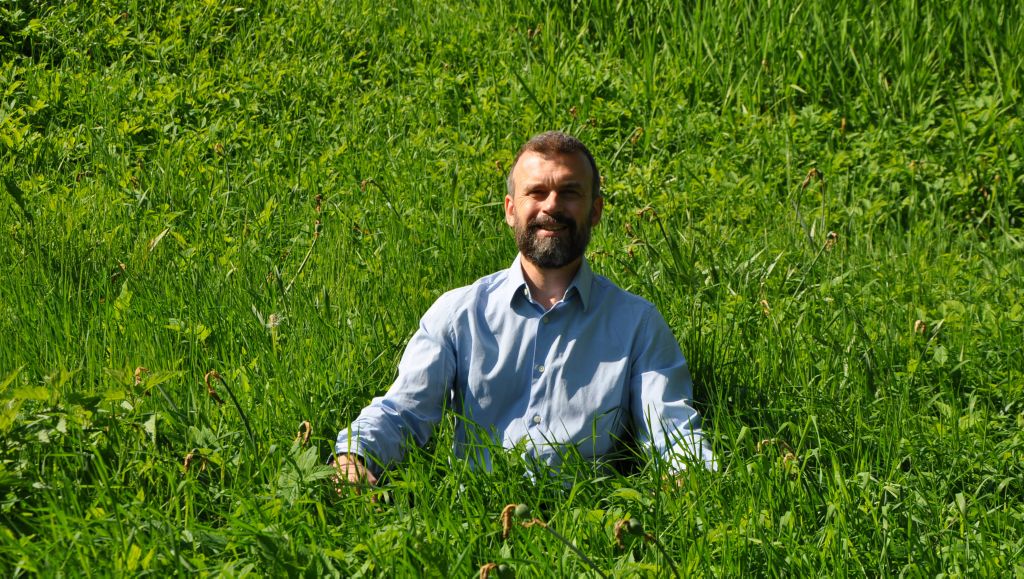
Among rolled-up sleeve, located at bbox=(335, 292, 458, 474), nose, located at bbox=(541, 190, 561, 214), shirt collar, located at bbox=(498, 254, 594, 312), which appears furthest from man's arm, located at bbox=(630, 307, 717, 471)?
rolled-up sleeve, located at bbox=(335, 292, 458, 474)

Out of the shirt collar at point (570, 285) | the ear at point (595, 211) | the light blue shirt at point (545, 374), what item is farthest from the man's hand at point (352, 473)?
the ear at point (595, 211)

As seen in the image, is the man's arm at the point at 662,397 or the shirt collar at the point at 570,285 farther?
the shirt collar at the point at 570,285

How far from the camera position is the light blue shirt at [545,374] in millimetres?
3193

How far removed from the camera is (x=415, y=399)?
3225 millimetres

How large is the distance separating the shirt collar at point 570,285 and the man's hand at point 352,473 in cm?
72

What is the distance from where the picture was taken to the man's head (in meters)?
3.28

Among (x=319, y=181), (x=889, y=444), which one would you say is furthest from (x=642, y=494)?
(x=319, y=181)

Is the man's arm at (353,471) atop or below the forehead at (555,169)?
below

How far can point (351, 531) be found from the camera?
8.74ft

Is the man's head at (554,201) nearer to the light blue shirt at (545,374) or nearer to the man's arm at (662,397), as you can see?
the light blue shirt at (545,374)

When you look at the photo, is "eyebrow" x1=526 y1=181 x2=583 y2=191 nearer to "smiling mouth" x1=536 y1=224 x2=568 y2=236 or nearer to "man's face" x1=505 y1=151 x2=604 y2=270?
"man's face" x1=505 y1=151 x2=604 y2=270

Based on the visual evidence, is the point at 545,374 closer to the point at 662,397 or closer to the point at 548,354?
the point at 548,354

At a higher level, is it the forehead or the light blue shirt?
the forehead

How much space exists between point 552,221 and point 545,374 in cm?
47
